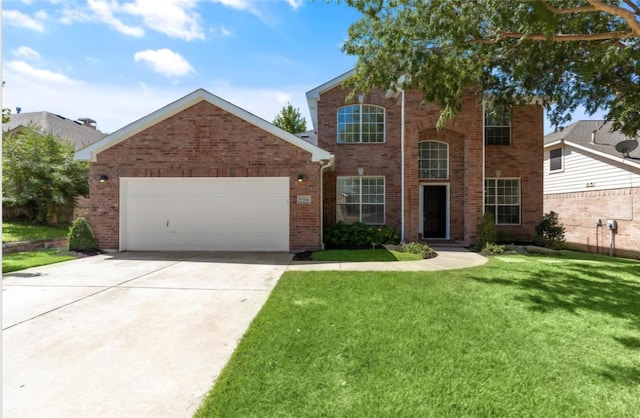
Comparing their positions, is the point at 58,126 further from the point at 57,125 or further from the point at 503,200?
the point at 503,200

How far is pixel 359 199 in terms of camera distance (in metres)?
13.4

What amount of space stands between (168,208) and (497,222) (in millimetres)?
12139

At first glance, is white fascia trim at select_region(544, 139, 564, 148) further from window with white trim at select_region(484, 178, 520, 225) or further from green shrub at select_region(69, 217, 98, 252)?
green shrub at select_region(69, 217, 98, 252)

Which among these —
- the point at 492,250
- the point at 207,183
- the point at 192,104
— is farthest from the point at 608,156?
Answer: the point at 192,104

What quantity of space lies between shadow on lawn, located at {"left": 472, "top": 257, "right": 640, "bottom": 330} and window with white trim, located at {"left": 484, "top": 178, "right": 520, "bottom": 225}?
5056 mm

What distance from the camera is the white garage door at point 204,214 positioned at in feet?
35.3

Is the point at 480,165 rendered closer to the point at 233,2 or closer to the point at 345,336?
the point at 233,2

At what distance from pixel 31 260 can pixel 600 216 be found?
20.8m

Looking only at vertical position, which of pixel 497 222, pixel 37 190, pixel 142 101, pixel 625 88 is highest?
pixel 142 101

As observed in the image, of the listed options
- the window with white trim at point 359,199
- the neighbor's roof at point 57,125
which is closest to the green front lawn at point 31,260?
the window with white trim at point 359,199

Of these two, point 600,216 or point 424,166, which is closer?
point 424,166

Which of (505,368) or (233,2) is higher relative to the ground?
(233,2)

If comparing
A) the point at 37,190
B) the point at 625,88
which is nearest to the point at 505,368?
A: the point at 625,88

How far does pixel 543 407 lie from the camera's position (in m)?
2.82
